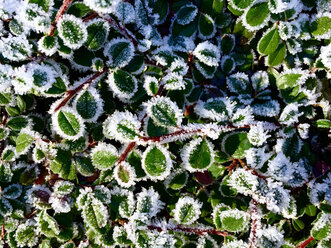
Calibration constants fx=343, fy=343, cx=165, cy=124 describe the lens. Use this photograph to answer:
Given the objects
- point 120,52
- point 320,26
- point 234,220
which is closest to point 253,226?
point 234,220

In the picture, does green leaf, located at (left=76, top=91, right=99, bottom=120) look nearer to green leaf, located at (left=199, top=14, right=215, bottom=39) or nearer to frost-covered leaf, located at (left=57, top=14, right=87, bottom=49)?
frost-covered leaf, located at (left=57, top=14, right=87, bottom=49)

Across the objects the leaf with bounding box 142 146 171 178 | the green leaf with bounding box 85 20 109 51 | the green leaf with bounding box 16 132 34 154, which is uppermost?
the green leaf with bounding box 85 20 109 51

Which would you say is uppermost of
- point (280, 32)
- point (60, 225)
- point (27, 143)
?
point (280, 32)

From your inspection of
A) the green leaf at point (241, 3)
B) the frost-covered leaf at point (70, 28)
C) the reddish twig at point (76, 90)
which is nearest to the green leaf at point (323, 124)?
the green leaf at point (241, 3)

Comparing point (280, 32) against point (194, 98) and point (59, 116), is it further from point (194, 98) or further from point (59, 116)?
point (59, 116)

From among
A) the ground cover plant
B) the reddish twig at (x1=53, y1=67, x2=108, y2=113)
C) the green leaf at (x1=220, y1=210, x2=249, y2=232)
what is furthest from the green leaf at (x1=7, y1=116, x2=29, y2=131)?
the green leaf at (x1=220, y1=210, x2=249, y2=232)

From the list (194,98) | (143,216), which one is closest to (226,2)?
(194,98)

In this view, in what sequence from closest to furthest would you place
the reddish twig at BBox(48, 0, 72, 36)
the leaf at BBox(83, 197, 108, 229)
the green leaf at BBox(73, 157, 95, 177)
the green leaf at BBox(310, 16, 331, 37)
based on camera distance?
1. the reddish twig at BBox(48, 0, 72, 36)
2. the leaf at BBox(83, 197, 108, 229)
3. the green leaf at BBox(73, 157, 95, 177)
4. the green leaf at BBox(310, 16, 331, 37)
